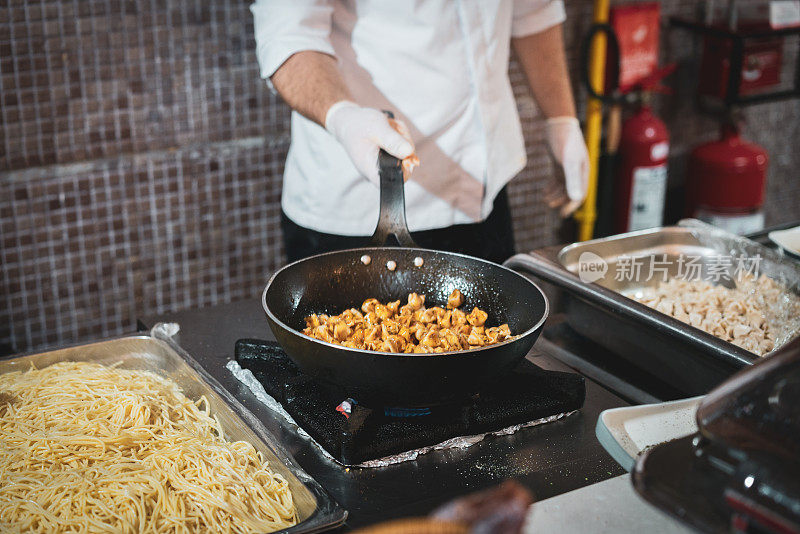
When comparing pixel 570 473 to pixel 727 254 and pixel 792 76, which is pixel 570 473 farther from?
pixel 792 76

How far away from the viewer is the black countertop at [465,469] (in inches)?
43.1

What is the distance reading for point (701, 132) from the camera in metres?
3.78

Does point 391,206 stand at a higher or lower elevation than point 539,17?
lower

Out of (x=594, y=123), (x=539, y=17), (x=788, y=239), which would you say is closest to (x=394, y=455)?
(x=788, y=239)

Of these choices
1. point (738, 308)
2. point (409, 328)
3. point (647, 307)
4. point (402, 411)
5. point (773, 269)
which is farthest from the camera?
point (773, 269)

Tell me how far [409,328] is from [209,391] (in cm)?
34

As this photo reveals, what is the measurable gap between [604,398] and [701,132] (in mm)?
2747

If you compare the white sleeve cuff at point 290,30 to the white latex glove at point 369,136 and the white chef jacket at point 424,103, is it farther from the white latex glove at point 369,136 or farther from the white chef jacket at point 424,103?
the white latex glove at point 369,136

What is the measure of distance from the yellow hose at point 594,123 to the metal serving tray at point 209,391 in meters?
2.09

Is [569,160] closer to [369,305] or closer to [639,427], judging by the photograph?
[369,305]

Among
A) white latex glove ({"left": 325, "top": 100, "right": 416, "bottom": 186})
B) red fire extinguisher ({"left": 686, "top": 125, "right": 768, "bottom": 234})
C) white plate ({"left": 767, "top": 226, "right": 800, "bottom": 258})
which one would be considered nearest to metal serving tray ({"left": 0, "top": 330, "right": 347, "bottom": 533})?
white latex glove ({"left": 325, "top": 100, "right": 416, "bottom": 186})

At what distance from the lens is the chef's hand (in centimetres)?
217

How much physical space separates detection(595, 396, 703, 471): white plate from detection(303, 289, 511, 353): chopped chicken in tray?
0.22 metres

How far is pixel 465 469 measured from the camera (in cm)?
117
